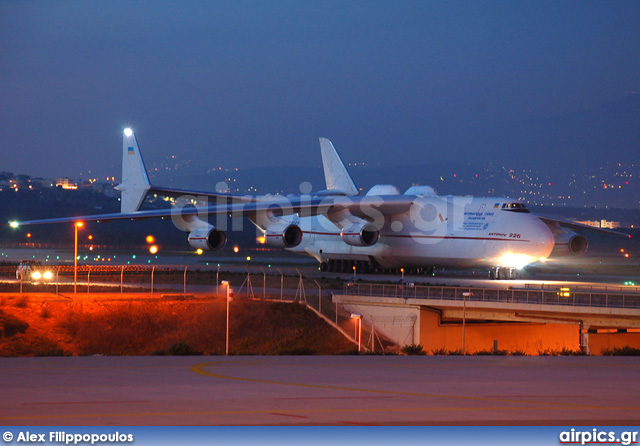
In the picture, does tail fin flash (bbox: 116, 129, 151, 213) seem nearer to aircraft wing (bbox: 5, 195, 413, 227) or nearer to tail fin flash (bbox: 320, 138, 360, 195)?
aircraft wing (bbox: 5, 195, 413, 227)

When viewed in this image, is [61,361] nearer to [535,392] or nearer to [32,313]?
[535,392]

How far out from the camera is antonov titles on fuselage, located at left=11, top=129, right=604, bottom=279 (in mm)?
31938

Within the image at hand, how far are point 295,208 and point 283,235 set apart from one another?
1241 mm

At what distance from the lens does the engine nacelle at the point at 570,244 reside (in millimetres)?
32188

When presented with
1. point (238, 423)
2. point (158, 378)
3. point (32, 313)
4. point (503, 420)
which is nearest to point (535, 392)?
point (503, 420)

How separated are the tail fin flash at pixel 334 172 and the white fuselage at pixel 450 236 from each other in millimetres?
→ 4044

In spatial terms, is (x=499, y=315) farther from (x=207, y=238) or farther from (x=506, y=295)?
(x=207, y=238)

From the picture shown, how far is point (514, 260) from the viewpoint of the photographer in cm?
3203

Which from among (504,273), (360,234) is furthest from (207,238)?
(504,273)

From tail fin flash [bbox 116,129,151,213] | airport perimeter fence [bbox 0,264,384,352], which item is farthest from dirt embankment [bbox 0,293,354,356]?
tail fin flash [bbox 116,129,151,213]

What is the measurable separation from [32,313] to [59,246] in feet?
170

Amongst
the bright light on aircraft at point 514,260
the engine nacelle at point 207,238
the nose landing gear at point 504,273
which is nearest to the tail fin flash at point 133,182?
the engine nacelle at point 207,238

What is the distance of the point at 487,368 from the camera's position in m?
11.7

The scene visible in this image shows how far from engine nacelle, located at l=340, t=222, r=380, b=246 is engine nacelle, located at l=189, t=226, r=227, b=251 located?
5.19 metres
